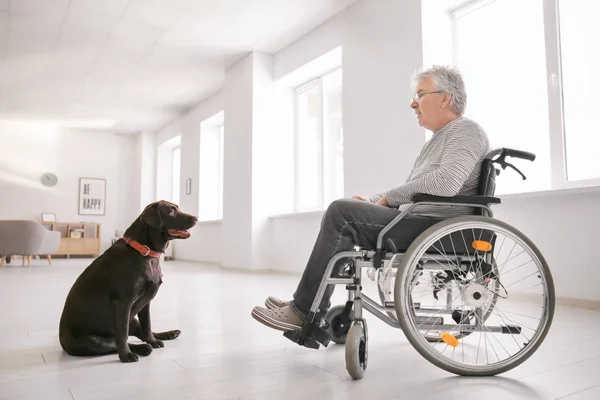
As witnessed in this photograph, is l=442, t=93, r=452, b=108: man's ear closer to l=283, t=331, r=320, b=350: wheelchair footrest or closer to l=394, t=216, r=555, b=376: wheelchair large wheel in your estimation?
l=394, t=216, r=555, b=376: wheelchair large wheel

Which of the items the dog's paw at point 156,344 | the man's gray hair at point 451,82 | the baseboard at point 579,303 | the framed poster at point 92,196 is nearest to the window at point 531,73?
the baseboard at point 579,303

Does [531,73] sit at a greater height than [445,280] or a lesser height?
greater

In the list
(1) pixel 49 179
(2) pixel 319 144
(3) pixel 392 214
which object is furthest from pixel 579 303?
(1) pixel 49 179

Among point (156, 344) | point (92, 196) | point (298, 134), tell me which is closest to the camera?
point (156, 344)

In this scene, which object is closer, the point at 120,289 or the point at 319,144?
the point at 120,289

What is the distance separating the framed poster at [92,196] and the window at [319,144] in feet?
19.8

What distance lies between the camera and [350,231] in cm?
147

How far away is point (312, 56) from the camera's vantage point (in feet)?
17.8

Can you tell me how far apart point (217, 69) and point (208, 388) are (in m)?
6.03

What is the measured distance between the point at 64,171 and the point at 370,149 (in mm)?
7982

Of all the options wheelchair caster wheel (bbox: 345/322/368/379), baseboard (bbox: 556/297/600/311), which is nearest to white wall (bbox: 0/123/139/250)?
baseboard (bbox: 556/297/600/311)

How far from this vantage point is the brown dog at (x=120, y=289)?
1.63 meters

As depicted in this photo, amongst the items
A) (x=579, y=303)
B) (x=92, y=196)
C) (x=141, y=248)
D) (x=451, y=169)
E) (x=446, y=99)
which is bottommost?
(x=579, y=303)

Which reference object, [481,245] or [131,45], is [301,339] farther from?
[131,45]
